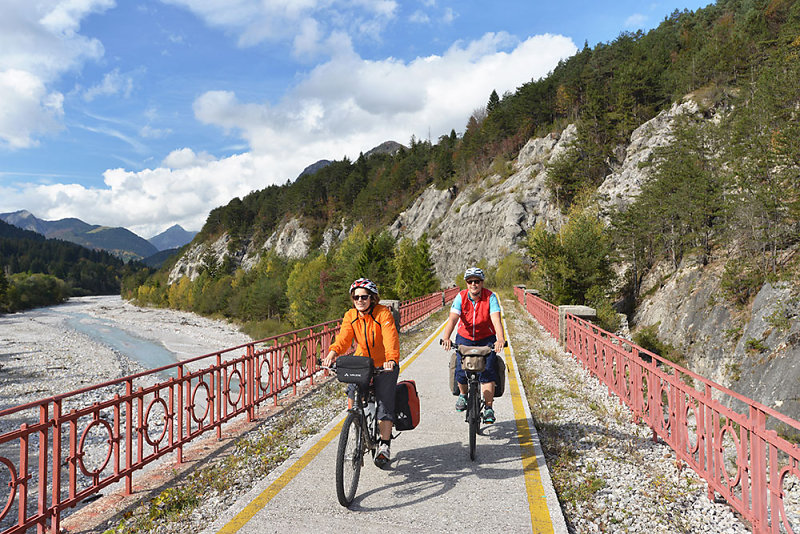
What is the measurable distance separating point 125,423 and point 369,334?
10.4ft

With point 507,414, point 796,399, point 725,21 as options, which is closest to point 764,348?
point 796,399

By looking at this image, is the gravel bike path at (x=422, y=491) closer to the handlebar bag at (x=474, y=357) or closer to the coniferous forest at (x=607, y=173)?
the handlebar bag at (x=474, y=357)

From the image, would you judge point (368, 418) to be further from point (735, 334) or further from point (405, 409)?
point (735, 334)

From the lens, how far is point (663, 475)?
4.95 meters

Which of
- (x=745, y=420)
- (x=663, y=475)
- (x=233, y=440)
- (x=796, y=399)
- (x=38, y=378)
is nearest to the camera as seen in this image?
(x=745, y=420)

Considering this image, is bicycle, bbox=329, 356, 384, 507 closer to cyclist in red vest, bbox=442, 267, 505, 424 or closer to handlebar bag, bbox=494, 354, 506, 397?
cyclist in red vest, bbox=442, 267, 505, 424

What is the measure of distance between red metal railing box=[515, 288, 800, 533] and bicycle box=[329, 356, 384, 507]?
9.71 feet

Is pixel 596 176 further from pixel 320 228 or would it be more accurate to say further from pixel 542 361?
pixel 320 228

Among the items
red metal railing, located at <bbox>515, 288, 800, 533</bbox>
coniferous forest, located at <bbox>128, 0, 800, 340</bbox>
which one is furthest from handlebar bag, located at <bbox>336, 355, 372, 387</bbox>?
coniferous forest, located at <bbox>128, 0, 800, 340</bbox>

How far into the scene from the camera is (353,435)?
413cm

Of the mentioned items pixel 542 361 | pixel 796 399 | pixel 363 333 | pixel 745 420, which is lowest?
pixel 796 399

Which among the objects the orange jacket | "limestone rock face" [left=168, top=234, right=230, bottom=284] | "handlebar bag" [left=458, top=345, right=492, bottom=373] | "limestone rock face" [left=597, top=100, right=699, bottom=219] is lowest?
"handlebar bag" [left=458, top=345, right=492, bottom=373]

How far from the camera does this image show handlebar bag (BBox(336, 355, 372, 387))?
4.10 m

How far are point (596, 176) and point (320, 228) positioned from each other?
2726 inches
